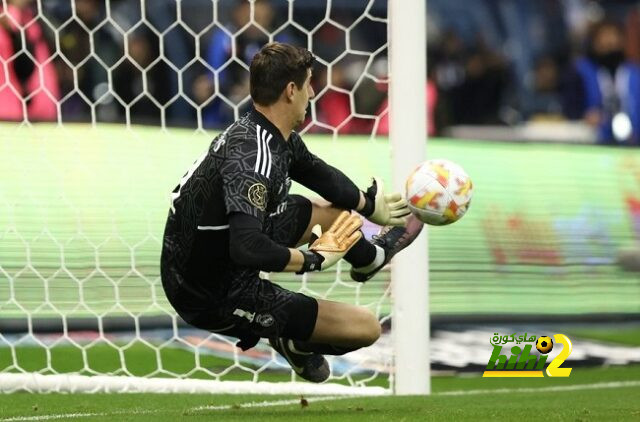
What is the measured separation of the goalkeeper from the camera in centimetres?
616

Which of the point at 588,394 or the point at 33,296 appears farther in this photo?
the point at 33,296

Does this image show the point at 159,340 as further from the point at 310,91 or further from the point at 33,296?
the point at 310,91

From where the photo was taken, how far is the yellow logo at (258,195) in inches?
240

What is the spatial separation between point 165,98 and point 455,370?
382cm

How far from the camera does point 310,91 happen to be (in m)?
6.69

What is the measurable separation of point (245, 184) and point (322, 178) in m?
0.95

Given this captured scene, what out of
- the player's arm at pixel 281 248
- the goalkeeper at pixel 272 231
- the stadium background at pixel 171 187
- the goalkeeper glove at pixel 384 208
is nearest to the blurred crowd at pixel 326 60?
the stadium background at pixel 171 187

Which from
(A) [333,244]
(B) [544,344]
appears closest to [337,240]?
(A) [333,244]

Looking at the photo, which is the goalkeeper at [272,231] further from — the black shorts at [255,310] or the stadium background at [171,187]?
the stadium background at [171,187]

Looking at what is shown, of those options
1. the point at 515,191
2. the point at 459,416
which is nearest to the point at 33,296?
the point at 459,416

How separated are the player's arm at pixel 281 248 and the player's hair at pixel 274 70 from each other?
0.70 metres

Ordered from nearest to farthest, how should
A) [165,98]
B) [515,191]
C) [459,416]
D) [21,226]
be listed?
[459,416]
[21,226]
[515,191]
[165,98]

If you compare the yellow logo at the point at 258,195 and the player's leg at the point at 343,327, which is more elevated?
the yellow logo at the point at 258,195

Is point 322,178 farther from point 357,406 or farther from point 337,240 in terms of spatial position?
point 357,406
